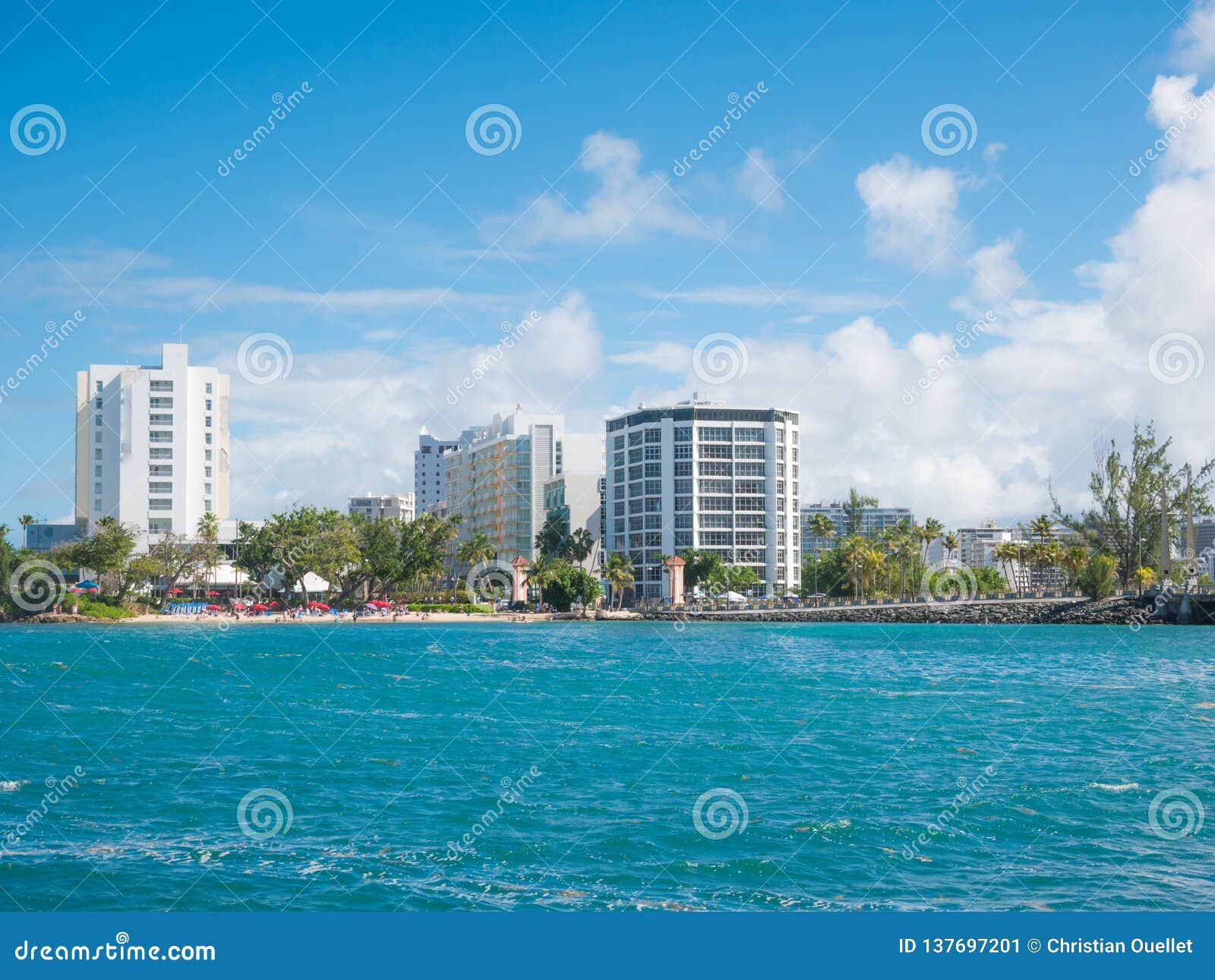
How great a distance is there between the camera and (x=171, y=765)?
25.6 m

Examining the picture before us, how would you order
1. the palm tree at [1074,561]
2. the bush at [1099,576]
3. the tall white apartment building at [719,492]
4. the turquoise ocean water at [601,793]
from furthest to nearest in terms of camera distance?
the tall white apartment building at [719,492] → the palm tree at [1074,561] → the bush at [1099,576] → the turquoise ocean water at [601,793]

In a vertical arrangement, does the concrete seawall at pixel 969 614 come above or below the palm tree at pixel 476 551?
below

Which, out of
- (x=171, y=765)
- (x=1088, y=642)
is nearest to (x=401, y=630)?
(x=1088, y=642)

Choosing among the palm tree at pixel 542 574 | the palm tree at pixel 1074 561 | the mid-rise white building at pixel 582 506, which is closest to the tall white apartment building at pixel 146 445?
the palm tree at pixel 542 574

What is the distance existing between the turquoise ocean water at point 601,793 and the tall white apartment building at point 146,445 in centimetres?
8884

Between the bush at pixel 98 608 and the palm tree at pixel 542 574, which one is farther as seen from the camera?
the palm tree at pixel 542 574

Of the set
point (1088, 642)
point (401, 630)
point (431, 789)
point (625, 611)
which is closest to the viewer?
point (431, 789)

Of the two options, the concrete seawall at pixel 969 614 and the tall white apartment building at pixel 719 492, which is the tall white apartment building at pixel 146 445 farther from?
the tall white apartment building at pixel 719 492

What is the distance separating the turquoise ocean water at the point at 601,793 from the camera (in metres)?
15.9

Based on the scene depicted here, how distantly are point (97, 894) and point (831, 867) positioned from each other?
10.8 meters

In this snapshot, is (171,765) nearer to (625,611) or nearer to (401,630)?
(401,630)

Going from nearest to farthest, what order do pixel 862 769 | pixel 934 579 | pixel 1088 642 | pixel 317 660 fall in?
1. pixel 862 769
2. pixel 317 660
3. pixel 1088 642
4. pixel 934 579

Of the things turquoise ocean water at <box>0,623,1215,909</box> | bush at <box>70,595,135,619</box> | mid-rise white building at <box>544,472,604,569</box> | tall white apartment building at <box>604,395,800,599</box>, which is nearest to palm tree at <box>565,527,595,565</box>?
mid-rise white building at <box>544,472,604,569</box>

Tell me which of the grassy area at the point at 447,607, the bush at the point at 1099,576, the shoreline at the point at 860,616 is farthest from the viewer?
the grassy area at the point at 447,607
